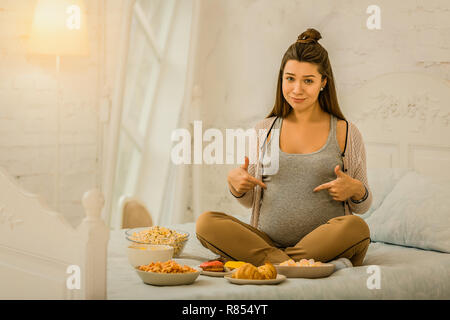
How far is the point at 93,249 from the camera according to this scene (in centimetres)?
160

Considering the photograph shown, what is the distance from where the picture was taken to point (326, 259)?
81.6 inches

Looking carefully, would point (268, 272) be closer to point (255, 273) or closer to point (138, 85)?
point (255, 273)

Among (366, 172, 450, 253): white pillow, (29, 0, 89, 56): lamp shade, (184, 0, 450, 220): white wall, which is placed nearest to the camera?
(366, 172, 450, 253): white pillow

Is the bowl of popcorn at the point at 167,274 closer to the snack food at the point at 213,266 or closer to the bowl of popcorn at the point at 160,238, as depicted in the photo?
the snack food at the point at 213,266

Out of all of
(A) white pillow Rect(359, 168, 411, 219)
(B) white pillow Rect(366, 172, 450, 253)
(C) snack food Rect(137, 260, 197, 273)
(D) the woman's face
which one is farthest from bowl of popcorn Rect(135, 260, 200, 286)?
(A) white pillow Rect(359, 168, 411, 219)

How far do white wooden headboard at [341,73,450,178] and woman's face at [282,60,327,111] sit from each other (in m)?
0.71

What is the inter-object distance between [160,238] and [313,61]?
0.84 m

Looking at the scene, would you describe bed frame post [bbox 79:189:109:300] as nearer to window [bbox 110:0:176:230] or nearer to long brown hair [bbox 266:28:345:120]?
long brown hair [bbox 266:28:345:120]

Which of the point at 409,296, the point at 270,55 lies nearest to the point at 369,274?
the point at 409,296

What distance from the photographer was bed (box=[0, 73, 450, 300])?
1.68m

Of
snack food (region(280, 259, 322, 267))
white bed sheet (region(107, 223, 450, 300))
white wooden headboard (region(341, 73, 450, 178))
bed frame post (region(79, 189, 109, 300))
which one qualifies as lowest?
white bed sheet (region(107, 223, 450, 300))

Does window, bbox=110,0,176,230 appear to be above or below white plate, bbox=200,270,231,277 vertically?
above
